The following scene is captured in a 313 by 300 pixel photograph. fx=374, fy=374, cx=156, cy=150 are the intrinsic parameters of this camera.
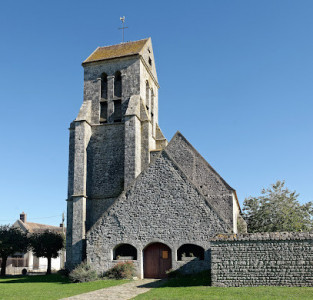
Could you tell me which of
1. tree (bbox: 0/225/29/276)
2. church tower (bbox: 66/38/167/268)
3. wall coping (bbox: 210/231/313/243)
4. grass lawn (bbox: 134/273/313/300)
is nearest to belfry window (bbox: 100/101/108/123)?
church tower (bbox: 66/38/167/268)

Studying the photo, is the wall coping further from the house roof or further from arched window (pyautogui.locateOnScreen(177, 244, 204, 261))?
the house roof

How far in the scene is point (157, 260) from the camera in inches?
789

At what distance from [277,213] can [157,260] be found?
1468cm

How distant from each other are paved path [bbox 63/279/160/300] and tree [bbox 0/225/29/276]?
58.7 ft

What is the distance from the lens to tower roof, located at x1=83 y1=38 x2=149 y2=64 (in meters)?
30.0

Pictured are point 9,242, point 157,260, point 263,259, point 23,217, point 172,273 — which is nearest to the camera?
point 263,259

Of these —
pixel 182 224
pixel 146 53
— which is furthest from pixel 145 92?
pixel 182 224

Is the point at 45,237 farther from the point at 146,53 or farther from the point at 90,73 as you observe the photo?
the point at 146,53

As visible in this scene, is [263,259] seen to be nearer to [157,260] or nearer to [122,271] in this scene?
[157,260]

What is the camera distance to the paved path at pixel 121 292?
1388 cm

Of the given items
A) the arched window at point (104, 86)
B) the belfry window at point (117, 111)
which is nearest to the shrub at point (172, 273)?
the belfry window at point (117, 111)

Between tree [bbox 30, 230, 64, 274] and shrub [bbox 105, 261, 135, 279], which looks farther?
tree [bbox 30, 230, 64, 274]

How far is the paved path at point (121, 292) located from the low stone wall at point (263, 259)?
3243 mm

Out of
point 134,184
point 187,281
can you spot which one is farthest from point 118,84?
point 187,281
